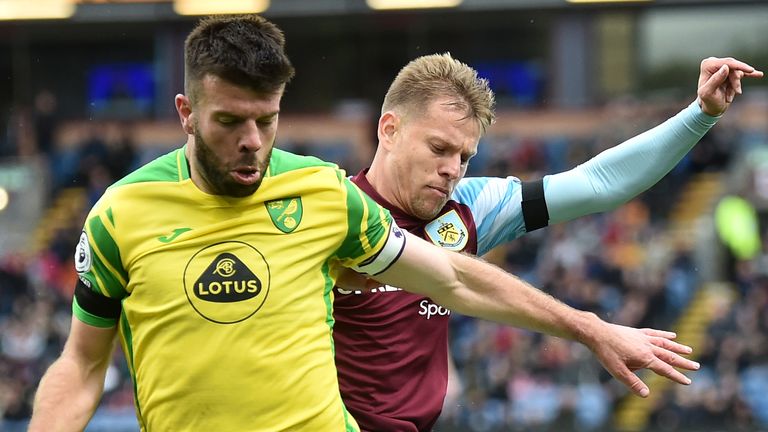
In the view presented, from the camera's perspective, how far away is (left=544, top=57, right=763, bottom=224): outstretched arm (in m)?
4.29

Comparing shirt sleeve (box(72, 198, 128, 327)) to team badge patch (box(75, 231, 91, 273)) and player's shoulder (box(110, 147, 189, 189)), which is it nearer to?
team badge patch (box(75, 231, 91, 273))

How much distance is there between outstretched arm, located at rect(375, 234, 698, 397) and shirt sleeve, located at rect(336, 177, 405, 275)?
4cm

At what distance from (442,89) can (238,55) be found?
1.22 meters

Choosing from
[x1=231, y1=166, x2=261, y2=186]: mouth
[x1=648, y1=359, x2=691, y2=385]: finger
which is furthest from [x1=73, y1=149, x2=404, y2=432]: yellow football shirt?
[x1=648, y1=359, x2=691, y2=385]: finger

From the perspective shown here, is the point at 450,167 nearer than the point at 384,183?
Yes

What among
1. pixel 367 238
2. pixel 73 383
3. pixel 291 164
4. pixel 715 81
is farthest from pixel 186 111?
pixel 715 81

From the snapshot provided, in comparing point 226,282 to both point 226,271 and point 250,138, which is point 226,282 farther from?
point 250,138

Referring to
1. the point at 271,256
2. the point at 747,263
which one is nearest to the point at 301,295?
the point at 271,256

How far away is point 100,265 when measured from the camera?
3.26 meters

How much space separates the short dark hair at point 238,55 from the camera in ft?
10.3

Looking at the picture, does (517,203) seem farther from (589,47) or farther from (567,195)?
(589,47)

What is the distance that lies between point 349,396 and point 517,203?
0.92 m

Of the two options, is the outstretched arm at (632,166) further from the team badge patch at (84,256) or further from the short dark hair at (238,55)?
the team badge patch at (84,256)

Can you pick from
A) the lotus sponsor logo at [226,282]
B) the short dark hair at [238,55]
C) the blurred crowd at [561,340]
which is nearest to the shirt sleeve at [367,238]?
the lotus sponsor logo at [226,282]
